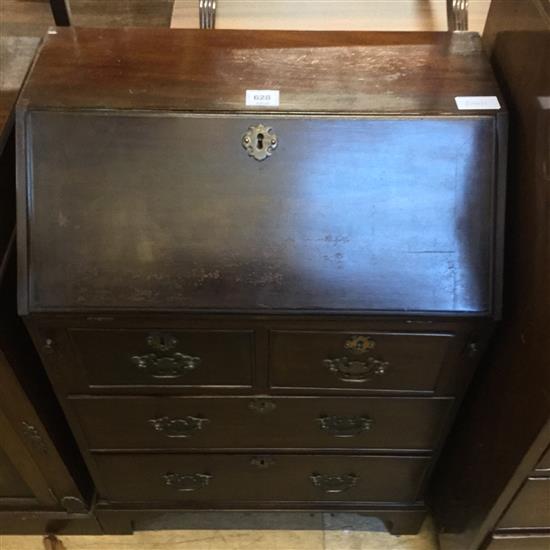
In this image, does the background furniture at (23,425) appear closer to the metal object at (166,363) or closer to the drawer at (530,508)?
the metal object at (166,363)

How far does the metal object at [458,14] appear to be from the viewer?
1.11 metres

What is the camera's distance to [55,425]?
1.10 metres

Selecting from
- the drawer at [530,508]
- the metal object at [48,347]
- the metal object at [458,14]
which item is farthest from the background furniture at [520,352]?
the metal object at [48,347]

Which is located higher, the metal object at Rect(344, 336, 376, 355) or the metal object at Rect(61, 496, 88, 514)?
the metal object at Rect(344, 336, 376, 355)

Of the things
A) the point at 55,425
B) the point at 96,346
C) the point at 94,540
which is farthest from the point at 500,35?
the point at 94,540

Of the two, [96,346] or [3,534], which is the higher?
[96,346]

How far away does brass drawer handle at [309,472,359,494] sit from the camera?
1.18m

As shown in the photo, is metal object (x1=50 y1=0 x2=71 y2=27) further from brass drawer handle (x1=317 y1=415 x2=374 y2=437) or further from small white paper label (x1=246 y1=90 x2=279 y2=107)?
brass drawer handle (x1=317 y1=415 x2=374 y2=437)

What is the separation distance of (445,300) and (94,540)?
895mm

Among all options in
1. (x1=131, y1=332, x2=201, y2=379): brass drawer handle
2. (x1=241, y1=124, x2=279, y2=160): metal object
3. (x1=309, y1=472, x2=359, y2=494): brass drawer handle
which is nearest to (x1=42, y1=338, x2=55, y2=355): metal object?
(x1=131, y1=332, x2=201, y2=379): brass drawer handle

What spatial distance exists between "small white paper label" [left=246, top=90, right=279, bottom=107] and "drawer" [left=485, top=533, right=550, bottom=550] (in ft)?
2.40

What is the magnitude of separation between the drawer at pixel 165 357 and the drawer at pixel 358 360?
0.16 feet

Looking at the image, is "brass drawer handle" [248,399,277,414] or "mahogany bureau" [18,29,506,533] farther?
"brass drawer handle" [248,399,277,414]

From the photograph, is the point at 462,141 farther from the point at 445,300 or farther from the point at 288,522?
the point at 288,522
